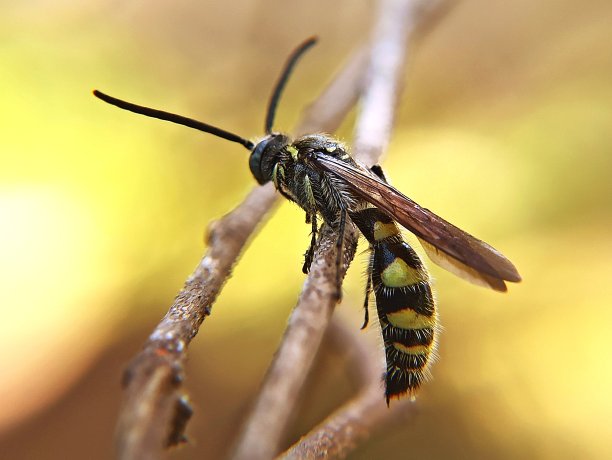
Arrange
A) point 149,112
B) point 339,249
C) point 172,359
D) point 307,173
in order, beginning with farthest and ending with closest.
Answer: point 307,173 < point 149,112 < point 339,249 < point 172,359

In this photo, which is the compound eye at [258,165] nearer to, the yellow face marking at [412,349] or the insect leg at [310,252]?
the insect leg at [310,252]

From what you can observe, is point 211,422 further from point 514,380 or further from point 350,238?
point 350,238

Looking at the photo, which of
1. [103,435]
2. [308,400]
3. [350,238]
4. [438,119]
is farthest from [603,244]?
[103,435]

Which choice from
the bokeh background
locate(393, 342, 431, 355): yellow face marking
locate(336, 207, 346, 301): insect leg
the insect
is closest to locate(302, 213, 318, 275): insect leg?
the insect

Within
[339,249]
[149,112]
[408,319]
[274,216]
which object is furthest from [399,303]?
[274,216]

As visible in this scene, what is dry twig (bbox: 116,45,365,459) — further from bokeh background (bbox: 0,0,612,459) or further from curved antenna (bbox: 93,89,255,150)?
bokeh background (bbox: 0,0,612,459)

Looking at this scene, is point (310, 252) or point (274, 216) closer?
point (310, 252)

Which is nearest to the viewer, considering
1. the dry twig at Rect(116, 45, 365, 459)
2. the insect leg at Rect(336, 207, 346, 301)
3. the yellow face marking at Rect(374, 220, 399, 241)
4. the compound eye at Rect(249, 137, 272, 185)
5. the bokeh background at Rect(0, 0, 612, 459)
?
the dry twig at Rect(116, 45, 365, 459)

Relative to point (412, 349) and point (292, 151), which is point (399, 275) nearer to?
point (412, 349)
